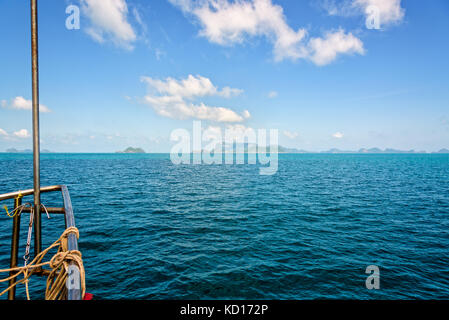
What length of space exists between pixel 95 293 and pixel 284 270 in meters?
8.97

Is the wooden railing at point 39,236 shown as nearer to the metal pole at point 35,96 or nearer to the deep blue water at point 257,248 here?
the metal pole at point 35,96

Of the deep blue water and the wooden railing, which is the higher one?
the wooden railing

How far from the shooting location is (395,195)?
30.6 m

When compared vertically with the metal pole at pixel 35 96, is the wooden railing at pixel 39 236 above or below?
below
